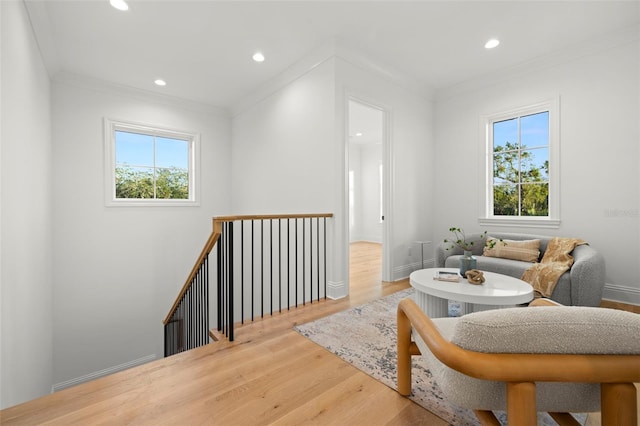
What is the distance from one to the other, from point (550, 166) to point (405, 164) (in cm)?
176

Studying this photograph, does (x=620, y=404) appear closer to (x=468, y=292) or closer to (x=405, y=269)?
(x=468, y=292)

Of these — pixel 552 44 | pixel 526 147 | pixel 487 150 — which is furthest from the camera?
pixel 487 150

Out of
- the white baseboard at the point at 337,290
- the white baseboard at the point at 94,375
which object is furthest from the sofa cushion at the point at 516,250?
the white baseboard at the point at 94,375

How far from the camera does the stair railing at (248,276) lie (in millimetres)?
2346

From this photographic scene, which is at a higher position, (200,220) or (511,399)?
(200,220)

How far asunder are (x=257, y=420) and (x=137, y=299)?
405 centimetres

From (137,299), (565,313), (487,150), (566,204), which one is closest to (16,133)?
(137,299)

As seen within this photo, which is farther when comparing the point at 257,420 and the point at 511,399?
the point at 257,420

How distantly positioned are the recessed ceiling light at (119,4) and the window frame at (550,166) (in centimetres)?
447

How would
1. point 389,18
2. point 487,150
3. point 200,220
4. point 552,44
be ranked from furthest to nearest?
point 200,220, point 487,150, point 552,44, point 389,18

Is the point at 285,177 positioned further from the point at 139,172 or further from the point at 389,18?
the point at 139,172

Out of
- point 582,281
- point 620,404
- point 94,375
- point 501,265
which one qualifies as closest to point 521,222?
point 501,265

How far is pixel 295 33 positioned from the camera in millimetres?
3127

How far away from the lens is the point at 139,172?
467cm
